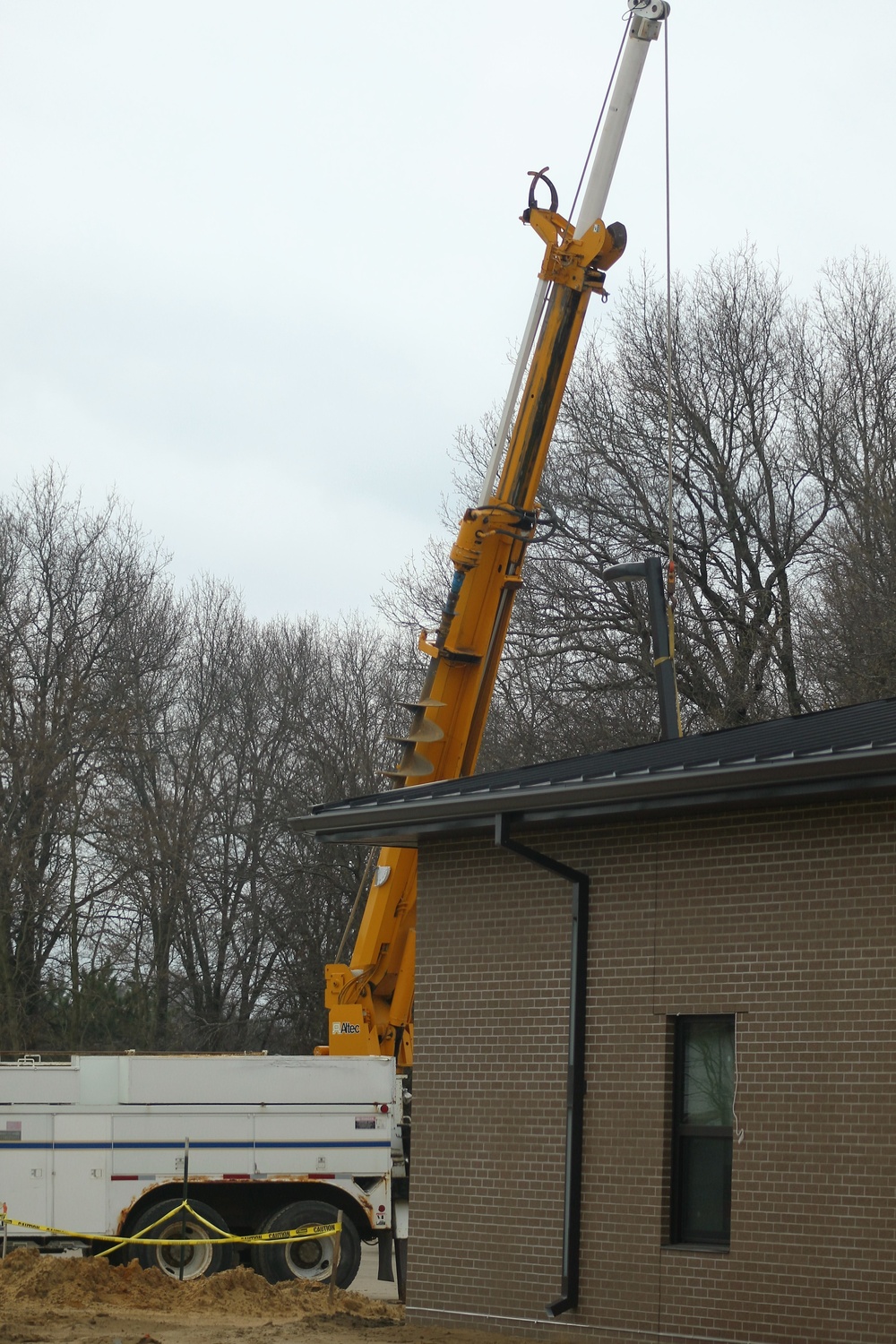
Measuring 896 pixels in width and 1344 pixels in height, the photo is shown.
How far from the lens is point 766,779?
1038 centimetres

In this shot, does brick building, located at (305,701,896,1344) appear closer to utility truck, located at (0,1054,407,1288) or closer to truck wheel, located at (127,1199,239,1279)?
utility truck, located at (0,1054,407,1288)

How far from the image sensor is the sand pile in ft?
49.4

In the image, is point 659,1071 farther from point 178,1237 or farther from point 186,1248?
point 186,1248

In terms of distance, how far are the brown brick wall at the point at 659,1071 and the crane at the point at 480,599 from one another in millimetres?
4148

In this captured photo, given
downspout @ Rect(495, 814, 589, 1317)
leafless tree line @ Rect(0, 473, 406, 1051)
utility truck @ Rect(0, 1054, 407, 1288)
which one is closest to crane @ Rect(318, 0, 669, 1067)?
utility truck @ Rect(0, 1054, 407, 1288)

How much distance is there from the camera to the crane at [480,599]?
17562 mm

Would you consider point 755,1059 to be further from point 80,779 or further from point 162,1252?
point 80,779

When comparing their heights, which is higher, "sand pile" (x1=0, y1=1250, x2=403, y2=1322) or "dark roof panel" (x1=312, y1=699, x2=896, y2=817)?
"dark roof panel" (x1=312, y1=699, x2=896, y2=817)

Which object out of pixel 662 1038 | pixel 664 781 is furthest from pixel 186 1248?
pixel 664 781

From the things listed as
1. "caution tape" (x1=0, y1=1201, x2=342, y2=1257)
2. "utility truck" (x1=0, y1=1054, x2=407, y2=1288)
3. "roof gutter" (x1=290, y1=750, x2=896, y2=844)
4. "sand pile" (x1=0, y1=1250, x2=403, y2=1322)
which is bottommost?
"sand pile" (x1=0, y1=1250, x2=403, y2=1322)

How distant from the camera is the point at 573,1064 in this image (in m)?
11.9

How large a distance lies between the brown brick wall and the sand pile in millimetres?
2923

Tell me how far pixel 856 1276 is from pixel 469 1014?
151 inches

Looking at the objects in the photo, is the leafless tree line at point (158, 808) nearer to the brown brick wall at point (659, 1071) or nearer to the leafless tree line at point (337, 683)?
the leafless tree line at point (337, 683)
